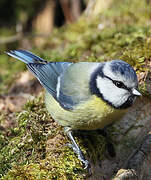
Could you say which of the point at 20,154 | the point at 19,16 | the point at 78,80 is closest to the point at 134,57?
the point at 78,80

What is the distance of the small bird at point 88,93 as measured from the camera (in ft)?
6.29

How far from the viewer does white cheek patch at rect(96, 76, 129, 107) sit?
193 centimetres

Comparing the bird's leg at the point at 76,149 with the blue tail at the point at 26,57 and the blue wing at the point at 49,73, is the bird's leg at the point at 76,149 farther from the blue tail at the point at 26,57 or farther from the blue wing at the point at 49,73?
the blue tail at the point at 26,57

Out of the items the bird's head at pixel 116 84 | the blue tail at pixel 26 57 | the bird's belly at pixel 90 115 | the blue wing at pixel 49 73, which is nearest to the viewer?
the bird's head at pixel 116 84

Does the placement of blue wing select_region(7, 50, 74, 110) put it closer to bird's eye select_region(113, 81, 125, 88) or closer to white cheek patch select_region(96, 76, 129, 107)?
white cheek patch select_region(96, 76, 129, 107)

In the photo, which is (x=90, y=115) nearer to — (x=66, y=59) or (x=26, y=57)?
(x=26, y=57)

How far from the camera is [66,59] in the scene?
3.20 metres

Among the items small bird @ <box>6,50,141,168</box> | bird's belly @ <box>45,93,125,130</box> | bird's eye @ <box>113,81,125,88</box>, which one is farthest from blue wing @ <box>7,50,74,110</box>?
bird's eye @ <box>113,81,125,88</box>

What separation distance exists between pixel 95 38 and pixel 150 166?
1858mm

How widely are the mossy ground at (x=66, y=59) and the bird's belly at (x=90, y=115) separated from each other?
0.68 ft

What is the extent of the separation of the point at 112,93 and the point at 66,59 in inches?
52.7

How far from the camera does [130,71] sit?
1880mm

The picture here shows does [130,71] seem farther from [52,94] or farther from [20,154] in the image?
[20,154]

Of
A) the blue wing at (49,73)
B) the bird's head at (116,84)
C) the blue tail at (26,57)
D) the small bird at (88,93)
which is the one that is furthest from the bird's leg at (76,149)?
the blue tail at (26,57)
